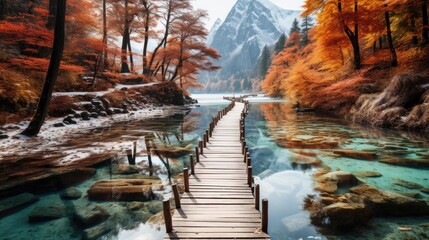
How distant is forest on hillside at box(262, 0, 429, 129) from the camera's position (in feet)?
49.0

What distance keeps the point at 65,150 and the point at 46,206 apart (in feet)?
17.5

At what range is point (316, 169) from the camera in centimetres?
966

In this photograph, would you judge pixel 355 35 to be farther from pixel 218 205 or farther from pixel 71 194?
pixel 71 194

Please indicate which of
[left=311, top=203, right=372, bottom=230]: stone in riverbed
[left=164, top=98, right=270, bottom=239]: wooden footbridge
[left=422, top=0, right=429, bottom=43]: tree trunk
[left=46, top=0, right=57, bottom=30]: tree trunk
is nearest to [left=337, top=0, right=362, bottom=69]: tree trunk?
[left=422, top=0, right=429, bottom=43]: tree trunk

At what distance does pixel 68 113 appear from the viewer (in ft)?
56.9

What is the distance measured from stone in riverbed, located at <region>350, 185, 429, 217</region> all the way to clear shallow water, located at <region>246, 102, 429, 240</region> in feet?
0.88

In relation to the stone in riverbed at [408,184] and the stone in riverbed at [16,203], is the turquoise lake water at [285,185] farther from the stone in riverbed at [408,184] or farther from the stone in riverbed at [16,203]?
the stone in riverbed at [16,203]

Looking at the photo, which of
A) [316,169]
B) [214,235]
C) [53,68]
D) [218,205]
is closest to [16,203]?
[218,205]

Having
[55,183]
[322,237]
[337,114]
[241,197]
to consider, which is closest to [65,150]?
→ [55,183]

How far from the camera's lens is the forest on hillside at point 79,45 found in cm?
1453

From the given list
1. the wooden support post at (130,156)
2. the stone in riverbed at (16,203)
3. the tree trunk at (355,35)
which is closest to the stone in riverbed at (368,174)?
the wooden support post at (130,156)

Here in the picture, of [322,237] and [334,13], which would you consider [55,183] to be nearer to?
[322,237]

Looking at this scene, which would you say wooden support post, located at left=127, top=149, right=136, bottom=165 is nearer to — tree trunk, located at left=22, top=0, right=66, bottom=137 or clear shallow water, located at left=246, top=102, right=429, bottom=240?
tree trunk, located at left=22, top=0, right=66, bottom=137

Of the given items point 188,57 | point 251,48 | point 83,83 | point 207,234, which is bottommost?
point 207,234
